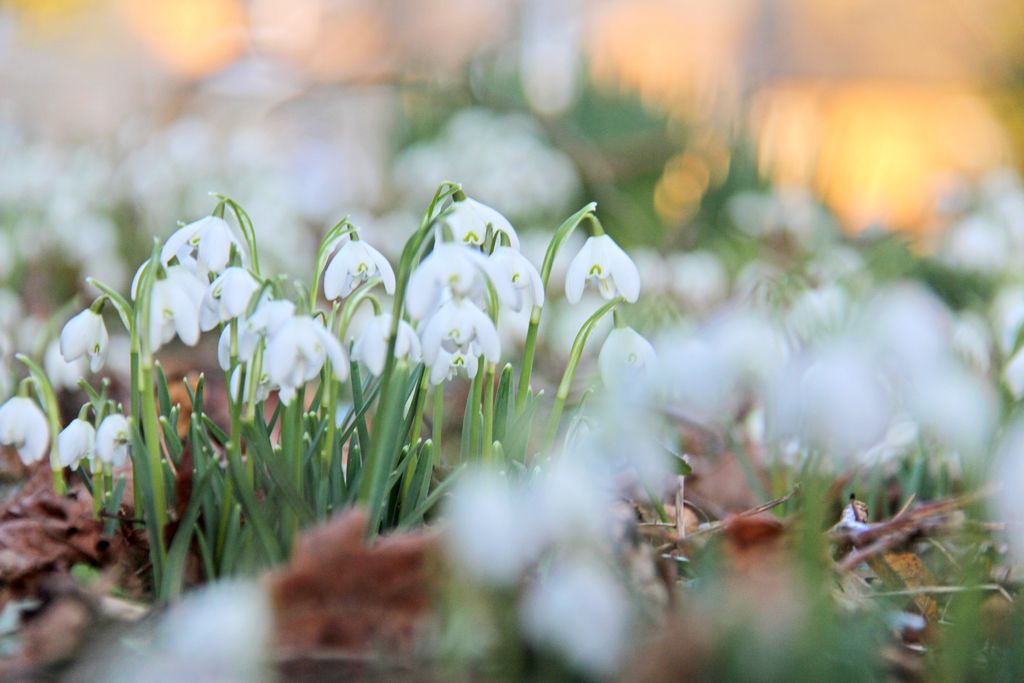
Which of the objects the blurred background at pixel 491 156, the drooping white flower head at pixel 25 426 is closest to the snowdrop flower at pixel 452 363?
the drooping white flower head at pixel 25 426

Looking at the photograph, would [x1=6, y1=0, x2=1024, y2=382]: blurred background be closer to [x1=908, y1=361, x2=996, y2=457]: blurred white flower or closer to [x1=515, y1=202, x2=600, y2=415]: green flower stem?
[x1=515, y1=202, x2=600, y2=415]: green flower stem

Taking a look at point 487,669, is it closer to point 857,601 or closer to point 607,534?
point 607,534

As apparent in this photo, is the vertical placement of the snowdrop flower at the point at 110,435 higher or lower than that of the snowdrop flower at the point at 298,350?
lower

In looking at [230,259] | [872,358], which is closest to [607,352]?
[872,358]

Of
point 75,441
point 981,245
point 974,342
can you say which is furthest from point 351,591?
point 981,245

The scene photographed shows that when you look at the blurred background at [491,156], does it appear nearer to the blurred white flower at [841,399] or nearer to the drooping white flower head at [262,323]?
the drooping white flower head at [262,323]

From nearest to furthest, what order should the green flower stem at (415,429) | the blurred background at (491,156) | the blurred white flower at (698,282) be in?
the green flower stem at (415,429)
the blurred white flower at (698,282)
the blurred background at (491,156)
